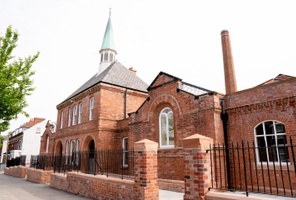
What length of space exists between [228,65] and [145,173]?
13523 mm

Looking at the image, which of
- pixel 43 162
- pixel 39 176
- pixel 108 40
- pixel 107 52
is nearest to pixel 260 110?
pixel 39 176

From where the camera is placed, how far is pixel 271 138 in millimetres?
8859

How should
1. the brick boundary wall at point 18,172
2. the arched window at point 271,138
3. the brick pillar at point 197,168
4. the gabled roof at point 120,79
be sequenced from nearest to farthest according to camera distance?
the brick pillar at point 197,168 < the arched window at point 271,138 < the gabled roof at point 120,79 < the brick boundary wall at point 18,172

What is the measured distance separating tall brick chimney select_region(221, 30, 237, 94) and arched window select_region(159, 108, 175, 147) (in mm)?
7118

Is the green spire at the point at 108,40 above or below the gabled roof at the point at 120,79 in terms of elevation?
above

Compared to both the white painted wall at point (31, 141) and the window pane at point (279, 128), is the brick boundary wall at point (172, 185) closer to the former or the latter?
the window pane at point (279, 128)

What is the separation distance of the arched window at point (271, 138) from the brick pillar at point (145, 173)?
15.5 feet

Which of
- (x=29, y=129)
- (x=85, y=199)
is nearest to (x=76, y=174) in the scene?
(x=85, y=199)

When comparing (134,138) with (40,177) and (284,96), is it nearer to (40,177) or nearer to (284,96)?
(40,177)

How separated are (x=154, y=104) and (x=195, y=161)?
7674 mm

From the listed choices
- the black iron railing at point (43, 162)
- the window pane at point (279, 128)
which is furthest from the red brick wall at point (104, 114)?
the window pane at point (279, 128)

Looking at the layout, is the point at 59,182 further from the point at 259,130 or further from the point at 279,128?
the point at 279,128

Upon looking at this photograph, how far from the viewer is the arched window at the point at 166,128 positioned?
38.4 feet

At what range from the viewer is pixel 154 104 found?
Result: 498 inches
